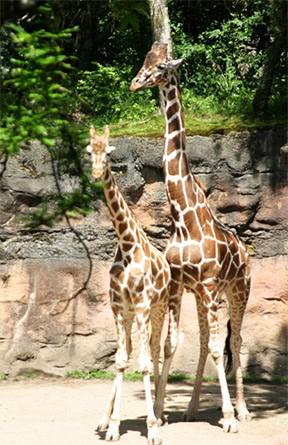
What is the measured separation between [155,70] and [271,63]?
401cm

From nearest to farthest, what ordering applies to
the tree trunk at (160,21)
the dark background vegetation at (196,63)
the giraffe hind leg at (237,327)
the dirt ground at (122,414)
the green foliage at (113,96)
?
the dirt ground at (122,414), the giraffe hind leg at (237,327), the dark background vegetation at (196,63), the tree trunk at (160,21), the green foliage at (113,96)

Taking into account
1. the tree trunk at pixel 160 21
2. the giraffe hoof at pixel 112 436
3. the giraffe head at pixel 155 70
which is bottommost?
the giraffe hoof at pixel 112 436

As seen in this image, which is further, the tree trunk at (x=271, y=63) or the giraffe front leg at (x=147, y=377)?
the tree trunk at (x=271, y=63)

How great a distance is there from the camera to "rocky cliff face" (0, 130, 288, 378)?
9.66 meters

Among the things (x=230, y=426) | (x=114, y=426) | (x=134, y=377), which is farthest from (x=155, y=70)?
(x=134, y=377)

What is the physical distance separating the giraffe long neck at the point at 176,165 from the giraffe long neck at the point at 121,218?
69 centimetres

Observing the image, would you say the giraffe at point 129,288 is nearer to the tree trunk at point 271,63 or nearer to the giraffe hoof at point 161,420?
the giraffe hoof at point 161,420

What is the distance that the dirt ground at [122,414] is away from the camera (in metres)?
6.64

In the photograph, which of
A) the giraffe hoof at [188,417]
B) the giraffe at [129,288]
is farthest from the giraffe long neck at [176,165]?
the giraffe hoof at [188,417]

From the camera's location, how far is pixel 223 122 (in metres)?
10.6

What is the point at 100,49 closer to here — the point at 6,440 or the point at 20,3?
the point at 6,440

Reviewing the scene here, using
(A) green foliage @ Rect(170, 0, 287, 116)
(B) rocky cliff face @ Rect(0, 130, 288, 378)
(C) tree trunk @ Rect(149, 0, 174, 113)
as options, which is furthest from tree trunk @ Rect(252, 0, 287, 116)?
(C) tree trunk @ Rect(149, 0, 174, 113)

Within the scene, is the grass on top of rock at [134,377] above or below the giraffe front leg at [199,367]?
below

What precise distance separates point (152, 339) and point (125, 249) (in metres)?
1.28
